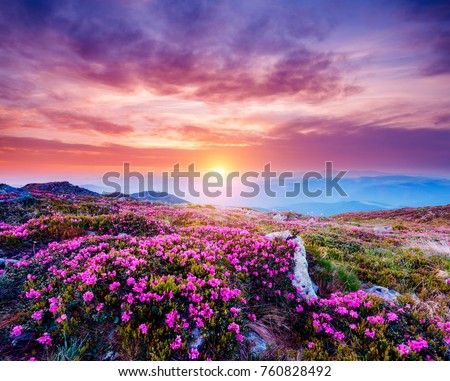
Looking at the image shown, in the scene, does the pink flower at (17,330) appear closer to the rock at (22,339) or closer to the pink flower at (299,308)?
the rock at (22,339)

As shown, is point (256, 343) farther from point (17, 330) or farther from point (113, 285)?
point (17, 330)

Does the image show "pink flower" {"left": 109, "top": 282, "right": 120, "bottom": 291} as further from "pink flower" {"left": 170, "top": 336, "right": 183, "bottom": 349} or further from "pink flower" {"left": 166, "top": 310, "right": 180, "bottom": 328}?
"pink flower" {"left": 170, "top": 336, "right": 183, "bottom": 349}

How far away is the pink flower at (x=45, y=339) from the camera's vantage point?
13.6 feet

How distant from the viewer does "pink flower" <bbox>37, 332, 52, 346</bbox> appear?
4141 millimetres

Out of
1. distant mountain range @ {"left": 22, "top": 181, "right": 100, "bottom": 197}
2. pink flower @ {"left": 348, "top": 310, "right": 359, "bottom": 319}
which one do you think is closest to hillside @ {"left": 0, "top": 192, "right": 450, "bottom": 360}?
pink flower @ {"left": 348, "top": 310, "right": 359, "bottom": 319}

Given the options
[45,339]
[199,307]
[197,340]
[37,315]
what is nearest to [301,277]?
[199,307]

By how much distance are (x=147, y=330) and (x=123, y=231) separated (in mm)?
6188

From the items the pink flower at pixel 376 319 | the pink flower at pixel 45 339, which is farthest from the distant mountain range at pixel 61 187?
the pink flower at pixel 376 319

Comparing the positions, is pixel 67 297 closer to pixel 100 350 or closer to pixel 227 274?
pixel 100 350

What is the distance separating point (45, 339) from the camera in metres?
4.18

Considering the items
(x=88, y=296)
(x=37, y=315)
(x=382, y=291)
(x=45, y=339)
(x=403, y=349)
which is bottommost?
(x=382, y=291)

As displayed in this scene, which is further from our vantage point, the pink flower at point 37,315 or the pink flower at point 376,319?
the pink flower at point 376,319
